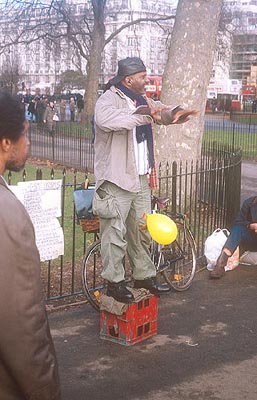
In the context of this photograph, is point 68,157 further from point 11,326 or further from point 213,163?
point 11,326

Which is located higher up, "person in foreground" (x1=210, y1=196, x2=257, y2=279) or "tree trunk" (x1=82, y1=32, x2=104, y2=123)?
"tree trunk" (x1=82, y1=32, x2=104, y2=123)

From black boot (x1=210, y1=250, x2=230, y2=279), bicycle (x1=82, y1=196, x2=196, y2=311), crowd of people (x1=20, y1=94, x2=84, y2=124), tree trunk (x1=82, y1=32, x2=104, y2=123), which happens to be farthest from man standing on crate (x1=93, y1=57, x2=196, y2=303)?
tree trunk (x1=82, y1=32, x2=104, y2=123)

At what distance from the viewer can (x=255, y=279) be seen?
7.37 meters

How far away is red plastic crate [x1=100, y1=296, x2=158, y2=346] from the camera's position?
5.27m

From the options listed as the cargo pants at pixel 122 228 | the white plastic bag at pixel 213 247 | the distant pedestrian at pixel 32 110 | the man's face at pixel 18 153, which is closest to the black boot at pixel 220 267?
the white plastic bag at pixel 213 247

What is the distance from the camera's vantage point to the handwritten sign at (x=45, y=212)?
5.59 m

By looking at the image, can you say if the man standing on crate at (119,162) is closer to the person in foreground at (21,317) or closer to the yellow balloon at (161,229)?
the yellow balloon at (161,229)

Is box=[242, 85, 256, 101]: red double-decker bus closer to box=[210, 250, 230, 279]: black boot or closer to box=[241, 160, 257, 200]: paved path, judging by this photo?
box=[241, 160, 257, 200]: paved path

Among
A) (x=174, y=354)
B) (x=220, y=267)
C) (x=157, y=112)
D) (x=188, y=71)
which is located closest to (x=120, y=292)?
(x=174, y=354)

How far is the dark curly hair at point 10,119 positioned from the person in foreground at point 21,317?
0.18 metres

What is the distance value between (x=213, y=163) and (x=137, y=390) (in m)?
4.32

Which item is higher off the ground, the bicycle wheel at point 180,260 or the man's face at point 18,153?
the man's face at point 18,153

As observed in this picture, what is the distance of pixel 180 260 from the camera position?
7.17m

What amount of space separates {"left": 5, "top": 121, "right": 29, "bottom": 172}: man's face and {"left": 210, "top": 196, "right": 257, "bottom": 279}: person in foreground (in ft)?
16.8
